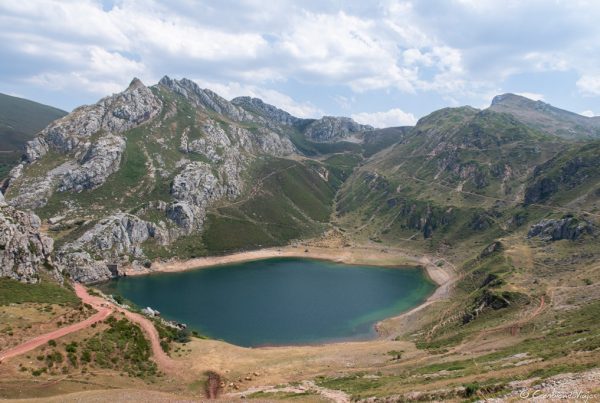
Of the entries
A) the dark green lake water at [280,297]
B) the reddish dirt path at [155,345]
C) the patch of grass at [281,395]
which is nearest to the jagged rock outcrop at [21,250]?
the reddish dirt path at [155,345]

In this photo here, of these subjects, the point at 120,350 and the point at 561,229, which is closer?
the point at 120,350

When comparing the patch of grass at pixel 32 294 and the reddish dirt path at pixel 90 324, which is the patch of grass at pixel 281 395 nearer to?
the reddish dirt path at pixel 90 324

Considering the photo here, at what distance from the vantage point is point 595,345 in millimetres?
42906

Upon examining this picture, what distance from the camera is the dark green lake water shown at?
4294 inches

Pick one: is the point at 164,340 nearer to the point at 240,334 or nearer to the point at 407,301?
the point at 240,334

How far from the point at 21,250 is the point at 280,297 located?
82.8 m

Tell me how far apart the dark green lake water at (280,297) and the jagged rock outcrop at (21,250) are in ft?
138

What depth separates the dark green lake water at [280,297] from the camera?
109 meters

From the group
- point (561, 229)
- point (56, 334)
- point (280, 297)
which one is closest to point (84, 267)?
point (280, 297)

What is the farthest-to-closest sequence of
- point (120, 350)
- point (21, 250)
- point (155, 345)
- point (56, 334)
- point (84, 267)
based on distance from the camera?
point (84, 267)
point (21, 250)
point (155, 345)
point (120, 350)
point (56, 334)

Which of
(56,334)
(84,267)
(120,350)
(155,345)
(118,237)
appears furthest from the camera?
(118,237)

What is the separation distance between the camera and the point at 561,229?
458ft

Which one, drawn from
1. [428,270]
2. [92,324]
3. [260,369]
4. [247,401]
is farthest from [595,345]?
[428,270]

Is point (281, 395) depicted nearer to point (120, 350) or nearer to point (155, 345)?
point (120, 350)
